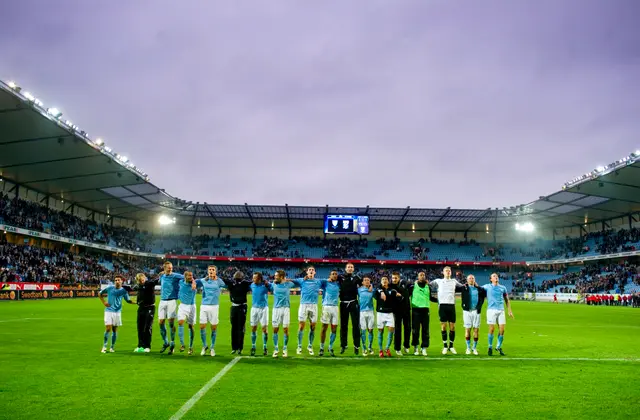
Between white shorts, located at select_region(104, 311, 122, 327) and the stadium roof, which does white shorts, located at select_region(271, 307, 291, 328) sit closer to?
white shorts, located at select_region(104, 311, 122, 327)

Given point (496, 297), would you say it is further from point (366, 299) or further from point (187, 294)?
point (187, 294)

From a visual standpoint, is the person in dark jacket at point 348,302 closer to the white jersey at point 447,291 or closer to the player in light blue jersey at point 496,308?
the white jersey at point 447,291

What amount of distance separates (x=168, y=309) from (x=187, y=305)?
23.9 inches

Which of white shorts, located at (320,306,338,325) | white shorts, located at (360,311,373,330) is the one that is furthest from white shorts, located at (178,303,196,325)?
white shorts, located at (360,311,373,330)

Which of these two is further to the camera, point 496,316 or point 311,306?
point 496,316

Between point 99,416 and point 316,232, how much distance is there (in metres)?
71.2

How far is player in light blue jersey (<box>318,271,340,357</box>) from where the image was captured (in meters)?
11.9

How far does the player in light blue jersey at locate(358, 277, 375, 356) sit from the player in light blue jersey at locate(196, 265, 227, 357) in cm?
369

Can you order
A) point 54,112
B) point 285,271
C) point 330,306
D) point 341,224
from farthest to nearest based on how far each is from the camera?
1. point 341,224
2. point 285,271
3. point 54,112
4. point 330,306

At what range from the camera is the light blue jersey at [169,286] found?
12.1m

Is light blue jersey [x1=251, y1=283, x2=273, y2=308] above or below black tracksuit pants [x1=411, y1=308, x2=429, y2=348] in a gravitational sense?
above

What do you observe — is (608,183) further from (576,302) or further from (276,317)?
(276,317)

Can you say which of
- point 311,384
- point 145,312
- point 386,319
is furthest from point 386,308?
point 145,312

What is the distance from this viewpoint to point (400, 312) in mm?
12445
